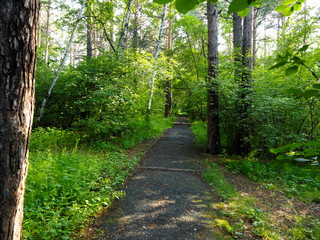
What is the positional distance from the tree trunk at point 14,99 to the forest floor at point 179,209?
5.21ft

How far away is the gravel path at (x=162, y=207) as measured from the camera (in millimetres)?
2854

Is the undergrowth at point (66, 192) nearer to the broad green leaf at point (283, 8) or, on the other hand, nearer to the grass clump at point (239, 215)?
the grass clump at point (239, 215)

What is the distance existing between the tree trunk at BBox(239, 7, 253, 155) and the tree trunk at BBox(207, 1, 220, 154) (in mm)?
875

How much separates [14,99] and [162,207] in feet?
9.81

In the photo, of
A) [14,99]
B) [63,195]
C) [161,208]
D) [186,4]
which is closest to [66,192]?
[63,195]

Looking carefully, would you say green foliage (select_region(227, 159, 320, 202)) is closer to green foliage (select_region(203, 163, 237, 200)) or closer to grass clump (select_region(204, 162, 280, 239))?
green foliage (select_region(203, 163, 237, 200))

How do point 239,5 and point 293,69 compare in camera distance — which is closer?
point 239,5

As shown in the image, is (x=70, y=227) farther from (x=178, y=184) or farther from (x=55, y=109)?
(x=55, y=109)

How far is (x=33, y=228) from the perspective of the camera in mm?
2537

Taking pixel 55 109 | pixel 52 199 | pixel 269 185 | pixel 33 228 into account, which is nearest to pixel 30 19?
pixel 33 228

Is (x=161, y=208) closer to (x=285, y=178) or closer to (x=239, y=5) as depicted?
(x=239, y=5)

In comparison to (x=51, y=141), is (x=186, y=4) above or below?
above

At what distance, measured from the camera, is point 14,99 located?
1411 millimetres

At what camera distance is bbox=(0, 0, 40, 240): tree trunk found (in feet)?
4.42
